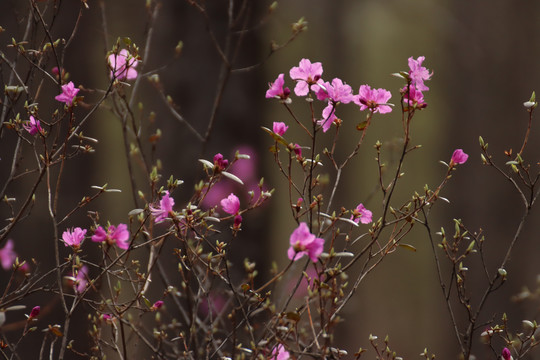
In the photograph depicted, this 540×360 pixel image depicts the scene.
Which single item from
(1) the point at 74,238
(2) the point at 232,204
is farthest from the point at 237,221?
(1) the point at 74,238

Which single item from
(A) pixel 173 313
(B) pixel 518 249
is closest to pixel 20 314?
(A) pixel 173 313

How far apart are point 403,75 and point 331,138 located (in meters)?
6.00

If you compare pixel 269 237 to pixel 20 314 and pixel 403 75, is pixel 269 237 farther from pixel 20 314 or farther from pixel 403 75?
pixel 403 75

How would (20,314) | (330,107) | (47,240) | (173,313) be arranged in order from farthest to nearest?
1. (47,240)
2. (20,314)
3. (173,313)
4. (330,107)

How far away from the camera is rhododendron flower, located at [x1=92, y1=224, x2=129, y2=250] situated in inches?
59.4

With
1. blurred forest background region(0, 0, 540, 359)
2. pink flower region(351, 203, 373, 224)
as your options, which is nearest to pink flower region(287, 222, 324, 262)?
pink flower region(351, 203, 373, 224)

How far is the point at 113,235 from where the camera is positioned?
1561 mm

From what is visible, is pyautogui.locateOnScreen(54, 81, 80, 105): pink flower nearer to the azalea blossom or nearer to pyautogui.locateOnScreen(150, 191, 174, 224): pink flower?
pyautogui.locateOnScreen(150, 191, 174, 224): pink flower

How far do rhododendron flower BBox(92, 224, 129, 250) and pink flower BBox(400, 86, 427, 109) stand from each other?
802mm

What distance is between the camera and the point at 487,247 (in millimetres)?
4855

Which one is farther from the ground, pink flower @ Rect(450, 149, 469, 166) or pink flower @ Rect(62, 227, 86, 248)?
pink flower @ Rect(450, 149, 469, 166)

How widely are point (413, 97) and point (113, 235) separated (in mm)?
856

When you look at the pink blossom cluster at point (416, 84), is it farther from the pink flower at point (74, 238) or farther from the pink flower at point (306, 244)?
the pink flower at point (74, 238)

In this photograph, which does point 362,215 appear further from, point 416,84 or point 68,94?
point 68,94
